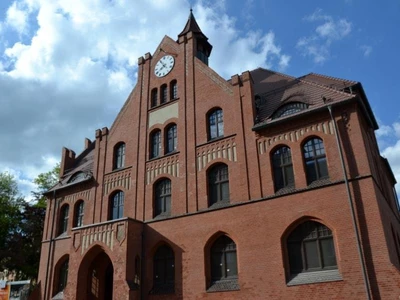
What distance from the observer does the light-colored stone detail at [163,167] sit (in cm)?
2025

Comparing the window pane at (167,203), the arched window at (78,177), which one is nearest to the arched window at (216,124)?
the window pane at (167,203)

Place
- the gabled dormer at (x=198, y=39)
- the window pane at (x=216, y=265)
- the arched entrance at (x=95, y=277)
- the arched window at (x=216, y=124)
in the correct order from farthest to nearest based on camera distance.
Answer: the gabled dormer at (x=198, y=39) < the arched window at (x=216, y=124) < the arched entrance at (x=95, y=277) < the window pane at (x=216, y=265)

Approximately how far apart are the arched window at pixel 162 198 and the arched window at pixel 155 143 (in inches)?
75.5

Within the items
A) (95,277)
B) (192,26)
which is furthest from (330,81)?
(95,277)

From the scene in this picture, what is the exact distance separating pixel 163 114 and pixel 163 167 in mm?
3502

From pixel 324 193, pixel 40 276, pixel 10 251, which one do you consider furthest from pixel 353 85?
pixel 10 251

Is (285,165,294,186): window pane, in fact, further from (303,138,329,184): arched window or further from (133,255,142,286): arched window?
(133,255,142,286): arched window

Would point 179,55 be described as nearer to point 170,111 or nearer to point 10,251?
point 170,111

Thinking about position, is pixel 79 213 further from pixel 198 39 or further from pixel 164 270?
pixel 198 39

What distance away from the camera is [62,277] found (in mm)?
22719

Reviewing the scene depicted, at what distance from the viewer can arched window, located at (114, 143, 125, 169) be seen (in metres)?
23.2

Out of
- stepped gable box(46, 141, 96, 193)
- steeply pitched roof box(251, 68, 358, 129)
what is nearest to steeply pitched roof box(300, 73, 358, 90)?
steeply pitched roof box(251, 68, 358, 129)

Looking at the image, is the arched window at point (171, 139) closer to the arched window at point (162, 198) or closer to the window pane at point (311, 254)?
the arched window at point (162, 198)

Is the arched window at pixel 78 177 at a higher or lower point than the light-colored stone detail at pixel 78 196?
higher
